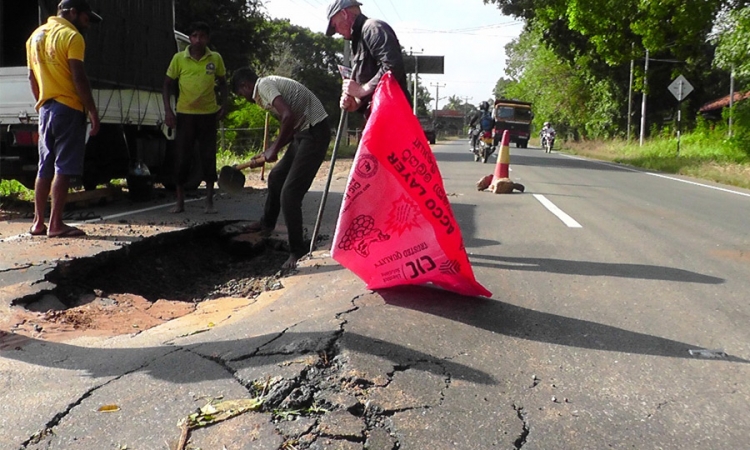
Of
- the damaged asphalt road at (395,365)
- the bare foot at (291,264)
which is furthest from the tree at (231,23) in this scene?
the damaged asphalt road at (395,365)

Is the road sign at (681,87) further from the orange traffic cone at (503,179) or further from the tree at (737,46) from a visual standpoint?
the orange traffic cone at (503,179)

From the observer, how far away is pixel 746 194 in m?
13.0

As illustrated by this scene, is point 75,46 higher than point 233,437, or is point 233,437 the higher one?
point 75,46

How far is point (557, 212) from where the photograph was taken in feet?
29.2

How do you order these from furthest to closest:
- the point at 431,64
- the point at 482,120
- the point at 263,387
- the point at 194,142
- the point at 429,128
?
the point at 431,64 → the point at 429,128 → the point at 482,120 → the point at 194,142 → the point at 263,387

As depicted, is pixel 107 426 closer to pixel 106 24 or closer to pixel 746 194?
pixel 106 24

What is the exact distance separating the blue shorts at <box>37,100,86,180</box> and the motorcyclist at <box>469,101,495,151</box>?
1764 cm

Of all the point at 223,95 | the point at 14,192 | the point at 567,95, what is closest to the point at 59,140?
the point at 223,95

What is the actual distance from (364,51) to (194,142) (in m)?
3.62

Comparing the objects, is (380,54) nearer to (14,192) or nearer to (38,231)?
(38,231)

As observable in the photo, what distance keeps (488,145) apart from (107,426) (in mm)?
20639

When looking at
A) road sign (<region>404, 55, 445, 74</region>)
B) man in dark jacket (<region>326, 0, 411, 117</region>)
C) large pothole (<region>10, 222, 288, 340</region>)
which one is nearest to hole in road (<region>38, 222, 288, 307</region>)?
large pothole (<region>10, 222, 288, 340</region>)

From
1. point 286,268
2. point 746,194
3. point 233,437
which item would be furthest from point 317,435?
point 746,194

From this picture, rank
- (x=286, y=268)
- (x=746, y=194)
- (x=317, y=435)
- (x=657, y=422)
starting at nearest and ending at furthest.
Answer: (x=317, y=435), (x=657, y=422), (x=286, y=268), (x=746, y=194)
